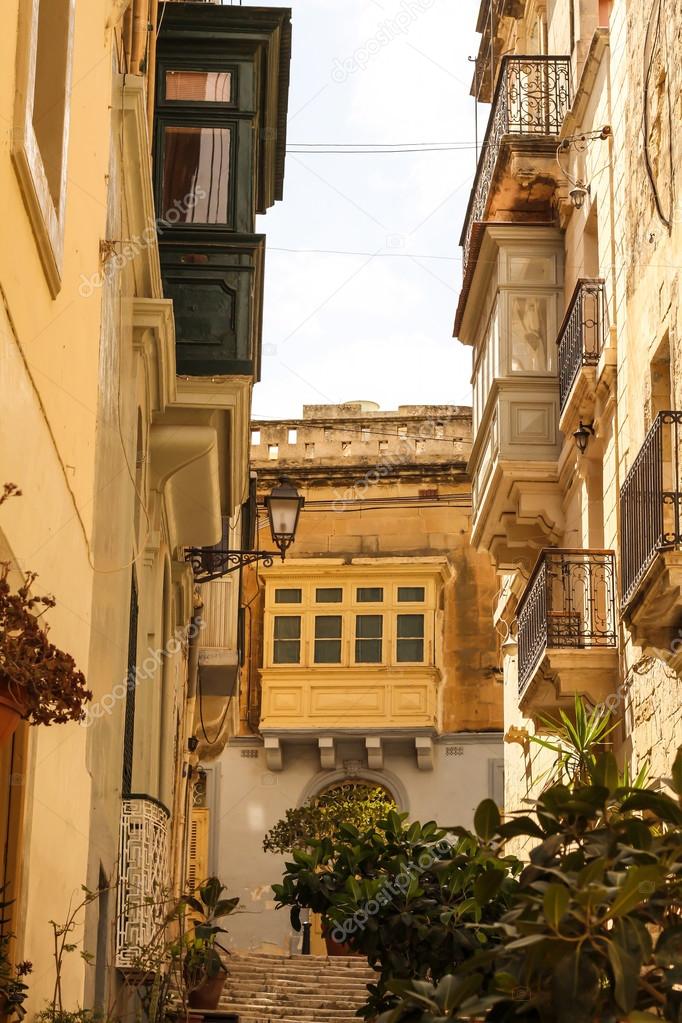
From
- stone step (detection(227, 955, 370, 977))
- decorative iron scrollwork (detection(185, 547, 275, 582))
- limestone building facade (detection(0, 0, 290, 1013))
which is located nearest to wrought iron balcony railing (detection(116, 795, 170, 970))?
limestone building facade (detection(0, 0, 290, 1013))

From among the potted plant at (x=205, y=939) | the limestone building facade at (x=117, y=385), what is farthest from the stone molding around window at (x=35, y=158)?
the potted plant at (x=205, y=939)

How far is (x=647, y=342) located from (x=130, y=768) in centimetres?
554

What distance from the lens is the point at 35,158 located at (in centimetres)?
670

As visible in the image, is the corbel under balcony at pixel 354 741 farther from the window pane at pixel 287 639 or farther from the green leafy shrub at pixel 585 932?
the green leafy shrub at pixel 585 932

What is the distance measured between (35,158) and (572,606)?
11059 mm

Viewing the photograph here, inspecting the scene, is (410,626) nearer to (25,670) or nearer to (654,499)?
(654,499)

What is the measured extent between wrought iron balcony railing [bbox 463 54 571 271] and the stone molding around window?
1193cm

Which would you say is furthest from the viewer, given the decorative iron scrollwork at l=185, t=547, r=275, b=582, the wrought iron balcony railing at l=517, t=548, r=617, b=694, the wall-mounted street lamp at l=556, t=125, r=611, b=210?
the decorative iron scrollwork at l=185, t=547, r=275, b=582

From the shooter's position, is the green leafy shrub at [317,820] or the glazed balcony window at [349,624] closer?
the green leafy shrub at [317,820]

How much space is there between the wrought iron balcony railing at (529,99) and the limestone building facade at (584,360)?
0.03 metres

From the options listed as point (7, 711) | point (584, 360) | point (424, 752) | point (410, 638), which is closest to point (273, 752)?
point (424, 752)

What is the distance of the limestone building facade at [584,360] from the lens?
42.9 ft

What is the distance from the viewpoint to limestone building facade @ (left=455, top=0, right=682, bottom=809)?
13.1m

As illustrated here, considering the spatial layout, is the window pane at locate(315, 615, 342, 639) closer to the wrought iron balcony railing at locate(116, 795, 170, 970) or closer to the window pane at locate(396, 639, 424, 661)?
the window pane at locate(396, 639, 424, 661)
